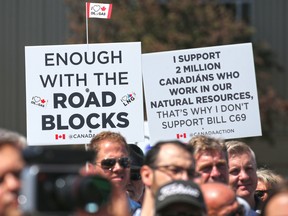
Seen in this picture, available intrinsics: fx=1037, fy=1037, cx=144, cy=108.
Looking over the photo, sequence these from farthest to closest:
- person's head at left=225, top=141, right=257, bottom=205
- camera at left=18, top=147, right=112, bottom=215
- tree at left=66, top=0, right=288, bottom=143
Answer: tree at left=66, top=0, right=288, bottom=143, person's head at left=225, top=141, right=257, bottom=205, camera at left=18, top=147, right=112, bottom=215

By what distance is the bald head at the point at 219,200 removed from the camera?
196 inches

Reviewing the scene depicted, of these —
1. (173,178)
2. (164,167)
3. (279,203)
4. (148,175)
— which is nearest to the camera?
(279,203)

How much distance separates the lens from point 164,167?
500 centimetres

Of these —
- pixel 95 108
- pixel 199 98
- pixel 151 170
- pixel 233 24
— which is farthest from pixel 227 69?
pixel 233 24

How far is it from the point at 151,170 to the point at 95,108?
11.1ft

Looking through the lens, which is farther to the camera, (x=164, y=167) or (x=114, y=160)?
(x=114, y=160)

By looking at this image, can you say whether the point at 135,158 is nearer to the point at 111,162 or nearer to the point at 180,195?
the point at 111,162

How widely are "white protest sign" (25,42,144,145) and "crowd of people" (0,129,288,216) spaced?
0.53 metres

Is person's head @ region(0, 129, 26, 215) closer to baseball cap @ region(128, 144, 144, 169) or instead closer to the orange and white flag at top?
baseball cap @ region(128, 144, 144, 169)

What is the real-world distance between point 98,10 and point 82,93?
1.41 meters

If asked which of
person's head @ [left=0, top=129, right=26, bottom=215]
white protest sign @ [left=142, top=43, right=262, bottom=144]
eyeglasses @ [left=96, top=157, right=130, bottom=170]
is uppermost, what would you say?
white protest sign @ [left=142, top=43, right=262, bottom=144]

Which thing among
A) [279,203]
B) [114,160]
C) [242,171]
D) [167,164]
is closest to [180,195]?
[279,203]

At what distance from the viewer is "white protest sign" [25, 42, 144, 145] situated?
8.36 m

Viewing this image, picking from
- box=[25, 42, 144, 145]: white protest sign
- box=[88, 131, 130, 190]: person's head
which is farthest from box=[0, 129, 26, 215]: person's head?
box=[25, 42, 144, 145]: white protest sign
